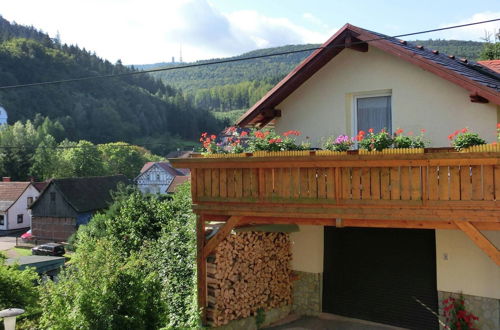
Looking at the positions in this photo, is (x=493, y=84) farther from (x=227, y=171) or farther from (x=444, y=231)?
(x=227, y=171)

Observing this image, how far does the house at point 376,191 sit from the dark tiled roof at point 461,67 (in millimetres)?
62

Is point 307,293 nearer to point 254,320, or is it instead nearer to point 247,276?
point 254,320

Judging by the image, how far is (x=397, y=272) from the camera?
405 inches

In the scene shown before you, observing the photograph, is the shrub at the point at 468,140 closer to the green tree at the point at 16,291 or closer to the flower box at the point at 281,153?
the flower box at the point at 281,153

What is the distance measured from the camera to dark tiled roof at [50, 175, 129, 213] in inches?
1932

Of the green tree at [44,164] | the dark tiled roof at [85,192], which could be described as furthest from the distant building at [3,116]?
the dark tiled roof at [85,192]

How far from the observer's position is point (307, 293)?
11.5 metres

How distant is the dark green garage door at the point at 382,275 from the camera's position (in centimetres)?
994

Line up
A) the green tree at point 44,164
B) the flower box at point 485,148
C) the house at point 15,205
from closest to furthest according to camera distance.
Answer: the flower box at point 485,148
the house at point 15,205
the green tree at point 44,164

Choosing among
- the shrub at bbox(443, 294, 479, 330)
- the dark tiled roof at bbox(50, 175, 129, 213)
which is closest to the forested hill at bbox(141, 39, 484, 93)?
the dark tiled roof at bbox(50, 175, 129, 213)

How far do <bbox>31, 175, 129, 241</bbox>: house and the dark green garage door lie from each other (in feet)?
135

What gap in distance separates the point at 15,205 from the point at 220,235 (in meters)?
53.9

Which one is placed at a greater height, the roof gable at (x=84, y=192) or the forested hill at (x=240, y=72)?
the forested hill at (x=240, y=72)

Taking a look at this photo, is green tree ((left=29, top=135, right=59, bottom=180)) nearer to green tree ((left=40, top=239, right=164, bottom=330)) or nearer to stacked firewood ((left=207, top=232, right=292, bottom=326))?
stacked firewood ((left=207, top=232, right=292, bottom=326))
